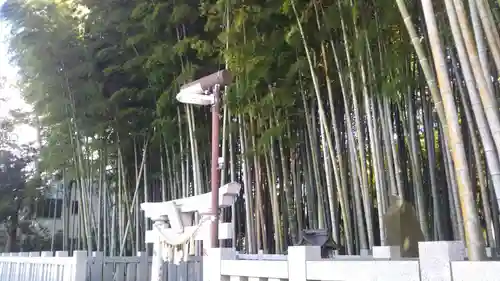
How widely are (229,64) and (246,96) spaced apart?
345 millimetres

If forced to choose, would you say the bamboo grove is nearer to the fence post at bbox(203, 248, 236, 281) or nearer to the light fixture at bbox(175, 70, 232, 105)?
the light fixture at bbox(175, 70, 232, 105)

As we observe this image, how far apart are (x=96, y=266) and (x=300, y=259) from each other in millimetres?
3479

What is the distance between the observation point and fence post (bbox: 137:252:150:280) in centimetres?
449

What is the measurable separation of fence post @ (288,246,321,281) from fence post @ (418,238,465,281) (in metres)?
0.42

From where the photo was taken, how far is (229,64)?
167 inches

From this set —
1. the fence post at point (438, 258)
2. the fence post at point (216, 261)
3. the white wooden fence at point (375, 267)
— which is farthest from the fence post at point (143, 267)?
the fence post at point (438, 258)

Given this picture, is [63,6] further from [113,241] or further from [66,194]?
[66,194]

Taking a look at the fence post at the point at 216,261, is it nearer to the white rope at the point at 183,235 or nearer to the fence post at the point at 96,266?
the white rope at the point at 183,235

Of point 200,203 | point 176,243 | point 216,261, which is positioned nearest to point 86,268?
point 176,243

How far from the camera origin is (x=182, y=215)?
3.48 m

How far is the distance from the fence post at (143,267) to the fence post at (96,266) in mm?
389

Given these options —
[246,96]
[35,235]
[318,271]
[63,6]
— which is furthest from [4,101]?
[318,271]

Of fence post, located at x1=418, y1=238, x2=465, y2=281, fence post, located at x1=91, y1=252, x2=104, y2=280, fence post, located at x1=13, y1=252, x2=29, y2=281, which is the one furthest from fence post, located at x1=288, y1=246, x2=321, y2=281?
fence post, located at x1=13, y1=252, x2=29, y2=281

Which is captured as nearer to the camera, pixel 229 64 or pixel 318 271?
pixel 318 271
